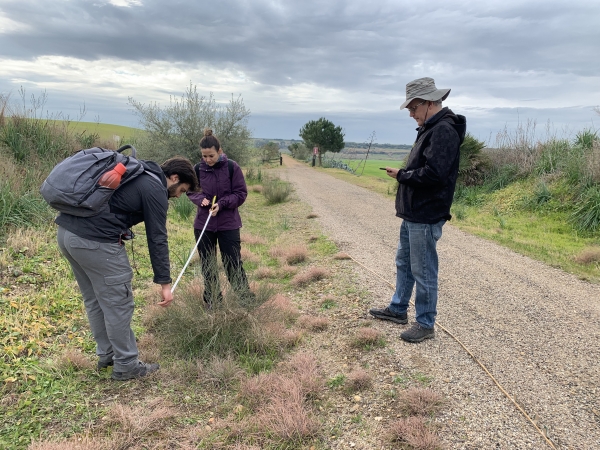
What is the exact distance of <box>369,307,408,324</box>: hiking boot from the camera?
4.27m

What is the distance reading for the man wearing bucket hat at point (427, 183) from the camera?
331 centimetres

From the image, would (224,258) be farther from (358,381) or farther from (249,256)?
(249,256)

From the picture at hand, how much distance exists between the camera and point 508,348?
3779 mm

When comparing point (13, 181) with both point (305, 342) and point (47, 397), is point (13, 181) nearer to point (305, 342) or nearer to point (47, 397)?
point (47, 397)

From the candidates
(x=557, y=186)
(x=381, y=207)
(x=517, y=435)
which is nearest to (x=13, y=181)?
(x=517, y=435)

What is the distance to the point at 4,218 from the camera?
238 inches

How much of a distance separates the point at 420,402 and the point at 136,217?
243 centimetres

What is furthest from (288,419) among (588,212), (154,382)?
(588,212)

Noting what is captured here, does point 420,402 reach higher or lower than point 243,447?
higher

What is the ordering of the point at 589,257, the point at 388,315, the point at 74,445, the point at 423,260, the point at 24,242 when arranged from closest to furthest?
the point at 74,445
the point at 423,260
the point at 388,315
the point at 24,242
the point at 589,257

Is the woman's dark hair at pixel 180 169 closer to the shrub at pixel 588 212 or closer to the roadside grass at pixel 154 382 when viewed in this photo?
the roadside grass at pixel 154 382

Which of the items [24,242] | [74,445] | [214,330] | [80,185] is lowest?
[74,445]

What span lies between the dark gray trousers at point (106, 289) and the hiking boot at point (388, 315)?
244 cm

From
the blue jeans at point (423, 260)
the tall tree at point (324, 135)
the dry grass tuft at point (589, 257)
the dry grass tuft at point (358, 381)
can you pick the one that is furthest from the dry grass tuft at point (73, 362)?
the tall tree at point (324, 135)
